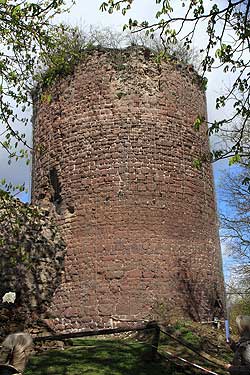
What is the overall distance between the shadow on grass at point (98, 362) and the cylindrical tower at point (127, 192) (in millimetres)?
2128

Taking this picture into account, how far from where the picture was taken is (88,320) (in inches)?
451

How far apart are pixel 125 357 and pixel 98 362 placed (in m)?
0.54

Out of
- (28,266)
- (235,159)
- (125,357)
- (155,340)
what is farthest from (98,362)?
(235,159)

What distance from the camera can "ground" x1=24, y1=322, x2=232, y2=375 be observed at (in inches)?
307

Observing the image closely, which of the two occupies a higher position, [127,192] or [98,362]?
[127,192]

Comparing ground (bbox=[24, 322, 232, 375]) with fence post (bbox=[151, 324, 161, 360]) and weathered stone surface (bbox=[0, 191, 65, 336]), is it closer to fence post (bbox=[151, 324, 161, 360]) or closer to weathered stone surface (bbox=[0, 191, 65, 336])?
fence post (bbox=[151, 324, 161, 360])

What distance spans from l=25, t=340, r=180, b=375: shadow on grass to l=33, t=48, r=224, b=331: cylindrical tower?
2.13m

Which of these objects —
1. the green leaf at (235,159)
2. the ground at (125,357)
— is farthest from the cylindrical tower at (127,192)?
the green leaf at (235,159)

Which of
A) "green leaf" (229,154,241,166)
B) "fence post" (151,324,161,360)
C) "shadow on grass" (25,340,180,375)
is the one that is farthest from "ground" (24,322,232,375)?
"green leaf" (229,154,241,166)

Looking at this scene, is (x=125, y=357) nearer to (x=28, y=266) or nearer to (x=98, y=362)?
(x=98, y=362)

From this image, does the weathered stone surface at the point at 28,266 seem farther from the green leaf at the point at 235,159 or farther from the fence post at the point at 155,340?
the green leaf at the point at 235,159

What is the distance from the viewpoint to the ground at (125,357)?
7.79m

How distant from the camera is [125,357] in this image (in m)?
8.59

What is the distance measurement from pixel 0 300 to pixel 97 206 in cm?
322
